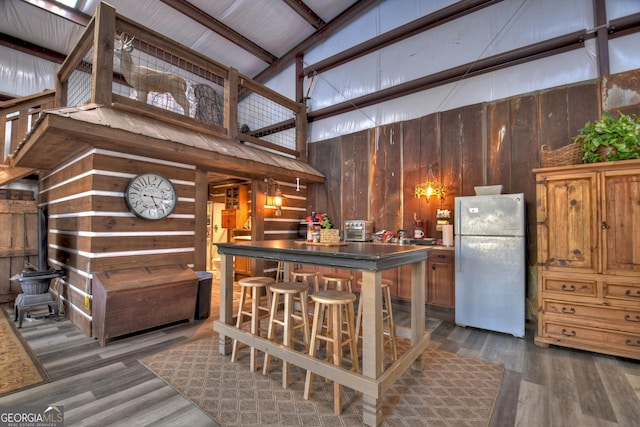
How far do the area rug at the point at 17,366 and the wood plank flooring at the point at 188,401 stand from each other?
0.24 feet

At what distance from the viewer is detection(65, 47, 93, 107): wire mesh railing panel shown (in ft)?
14.5

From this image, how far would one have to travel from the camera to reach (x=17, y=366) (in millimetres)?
2646

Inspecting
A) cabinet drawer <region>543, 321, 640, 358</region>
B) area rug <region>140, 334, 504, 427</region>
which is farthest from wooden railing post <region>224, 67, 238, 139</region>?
cabinet drawer <region>543, 321, 640, 358</region>

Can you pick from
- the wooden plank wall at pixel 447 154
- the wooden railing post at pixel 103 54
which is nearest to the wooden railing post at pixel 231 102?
the wooden railing post at pixel 103 54

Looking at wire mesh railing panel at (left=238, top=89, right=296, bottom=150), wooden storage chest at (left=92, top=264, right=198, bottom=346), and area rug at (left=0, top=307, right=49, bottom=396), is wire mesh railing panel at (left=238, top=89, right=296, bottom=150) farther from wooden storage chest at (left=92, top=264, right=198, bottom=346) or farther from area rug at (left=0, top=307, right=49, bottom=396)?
area rug at (left=0, top=307, right=49, bottom=396)

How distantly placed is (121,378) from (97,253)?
1.59 m

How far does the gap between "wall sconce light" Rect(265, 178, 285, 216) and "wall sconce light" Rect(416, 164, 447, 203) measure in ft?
8.27

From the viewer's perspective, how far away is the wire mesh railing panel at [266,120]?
7106 mm

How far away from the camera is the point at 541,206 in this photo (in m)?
3.28

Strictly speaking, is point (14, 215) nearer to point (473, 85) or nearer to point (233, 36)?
point (233, 36)

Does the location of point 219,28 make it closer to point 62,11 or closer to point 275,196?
point 62,11

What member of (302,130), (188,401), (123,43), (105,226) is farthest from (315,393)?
(302,130)

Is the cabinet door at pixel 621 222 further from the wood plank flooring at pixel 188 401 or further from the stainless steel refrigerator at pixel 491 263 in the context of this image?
the wood plank flooring at pixel 188 401

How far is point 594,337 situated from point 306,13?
674 centimetres
